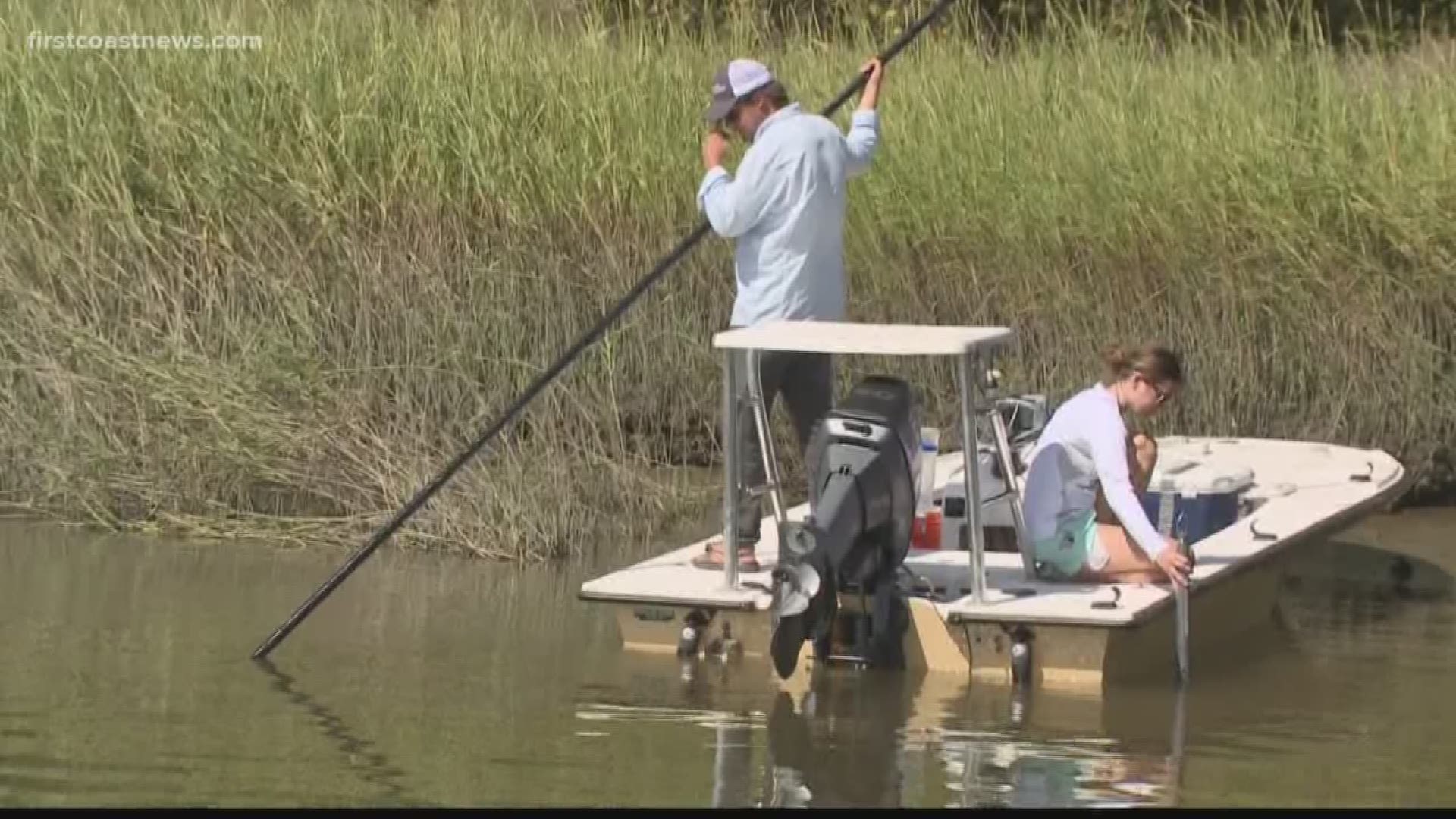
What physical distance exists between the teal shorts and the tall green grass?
7.43 ft

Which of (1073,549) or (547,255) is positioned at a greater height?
(547,255)

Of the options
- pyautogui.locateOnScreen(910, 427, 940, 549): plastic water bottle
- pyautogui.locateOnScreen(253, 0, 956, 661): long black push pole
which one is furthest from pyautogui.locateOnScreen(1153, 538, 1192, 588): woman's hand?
pyautogui.locateOnScreen(253, 0, 956, 661): long black push pole

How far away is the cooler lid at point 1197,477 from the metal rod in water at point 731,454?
1.81 meters

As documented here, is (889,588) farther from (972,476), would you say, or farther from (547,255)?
(547,255)

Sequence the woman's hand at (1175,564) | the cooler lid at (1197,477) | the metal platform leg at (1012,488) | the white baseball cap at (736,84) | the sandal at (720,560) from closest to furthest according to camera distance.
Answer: the woman's hand at (1175,564) < the metal platform leg at (1012,488) < the white baseball cap at (736,84) < the sandal at (720,560) < the cooler lid at (1197,477)

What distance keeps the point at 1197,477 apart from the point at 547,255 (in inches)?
112

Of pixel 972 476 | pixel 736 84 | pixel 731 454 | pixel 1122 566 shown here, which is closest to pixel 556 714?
pixel 731 454

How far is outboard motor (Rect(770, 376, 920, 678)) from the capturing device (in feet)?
27.2

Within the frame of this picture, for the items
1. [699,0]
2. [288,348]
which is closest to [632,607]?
[288,348]

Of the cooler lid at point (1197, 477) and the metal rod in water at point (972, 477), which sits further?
the cooler lid at point (1197, 477)

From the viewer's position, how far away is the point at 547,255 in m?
11.8

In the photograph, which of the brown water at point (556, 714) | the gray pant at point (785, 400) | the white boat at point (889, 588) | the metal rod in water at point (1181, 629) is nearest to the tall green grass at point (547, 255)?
the brown water at point (556, 714)

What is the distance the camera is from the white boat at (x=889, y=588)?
832 cm

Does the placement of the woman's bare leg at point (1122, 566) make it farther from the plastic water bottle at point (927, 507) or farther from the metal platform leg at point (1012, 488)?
the plastic water bottle at point (927, 507)
